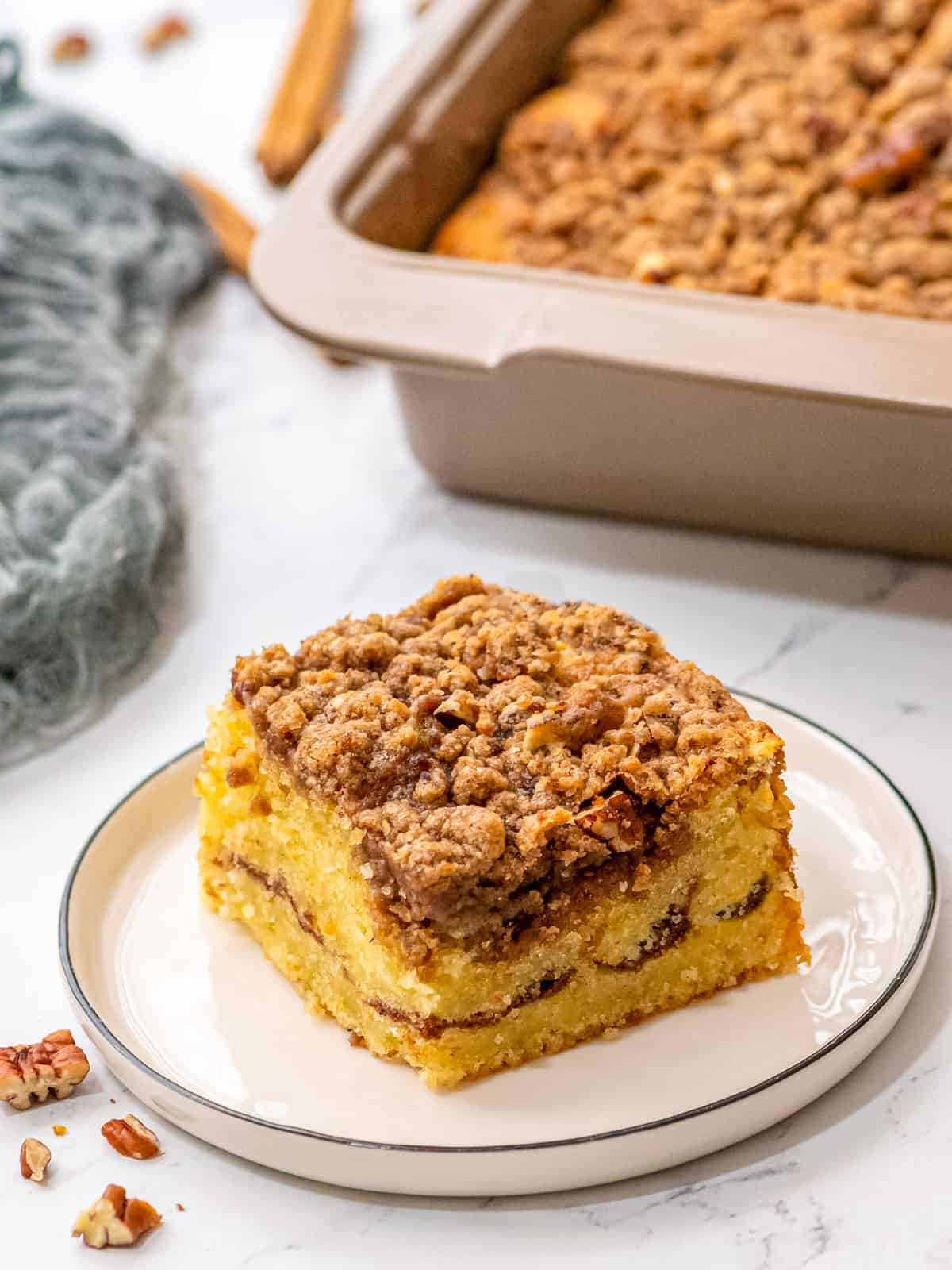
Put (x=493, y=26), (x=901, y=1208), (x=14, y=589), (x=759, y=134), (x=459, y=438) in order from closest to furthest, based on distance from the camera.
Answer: (x=901, y=1208)
(x=14, y=589)
(x=459, y=438)
(x=759, y=134)
(x=493, y=26)

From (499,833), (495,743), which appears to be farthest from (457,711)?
(499,833)

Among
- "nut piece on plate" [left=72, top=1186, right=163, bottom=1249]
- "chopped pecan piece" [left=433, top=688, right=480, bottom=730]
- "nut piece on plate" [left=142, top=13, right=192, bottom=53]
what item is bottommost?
"nut piece on plate" [left=142, top=13, right=192, bottom=53]

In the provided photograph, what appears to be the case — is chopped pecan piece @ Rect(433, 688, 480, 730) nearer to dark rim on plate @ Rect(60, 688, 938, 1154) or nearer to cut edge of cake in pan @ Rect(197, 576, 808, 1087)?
cut edge of cake in pan @ Rect(197, 576, 808, 1087)

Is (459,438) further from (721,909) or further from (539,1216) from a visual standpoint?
(539,1216)

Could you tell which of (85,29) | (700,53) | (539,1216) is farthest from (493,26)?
(539,1216)

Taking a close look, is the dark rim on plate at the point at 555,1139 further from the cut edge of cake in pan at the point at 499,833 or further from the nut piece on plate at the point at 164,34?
the nut piece on plate at the point at 164,34

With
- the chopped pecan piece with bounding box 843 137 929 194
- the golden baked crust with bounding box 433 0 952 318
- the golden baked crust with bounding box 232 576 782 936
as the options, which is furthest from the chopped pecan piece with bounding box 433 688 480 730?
the chopped pecan piece with bounding box 843 137 929 194

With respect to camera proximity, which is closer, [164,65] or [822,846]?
[822,846]
